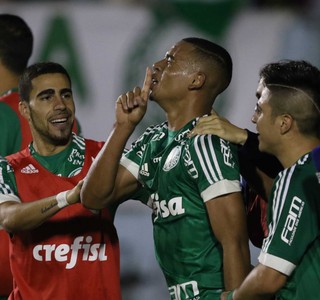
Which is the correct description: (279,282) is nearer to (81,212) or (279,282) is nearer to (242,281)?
(242,281)

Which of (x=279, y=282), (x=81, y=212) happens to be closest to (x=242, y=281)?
(x=279, y=282)

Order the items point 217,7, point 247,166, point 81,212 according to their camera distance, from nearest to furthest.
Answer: point 247,166
point 81,212
point 217,7

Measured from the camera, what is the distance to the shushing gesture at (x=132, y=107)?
14.3ft

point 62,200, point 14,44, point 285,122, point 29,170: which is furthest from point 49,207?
point 14,44

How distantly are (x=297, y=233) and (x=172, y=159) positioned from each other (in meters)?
0.77

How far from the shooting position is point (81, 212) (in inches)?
192

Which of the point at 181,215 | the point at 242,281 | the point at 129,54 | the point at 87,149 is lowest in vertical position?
the point at 242,281

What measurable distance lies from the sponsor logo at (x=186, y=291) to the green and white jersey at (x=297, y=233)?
1.67ft

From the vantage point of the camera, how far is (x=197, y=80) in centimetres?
458

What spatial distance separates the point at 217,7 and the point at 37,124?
3062 mm

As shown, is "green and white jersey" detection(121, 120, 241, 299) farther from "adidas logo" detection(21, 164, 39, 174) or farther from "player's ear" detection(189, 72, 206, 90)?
"adidas logo" detection(21, 164, 39, 174)

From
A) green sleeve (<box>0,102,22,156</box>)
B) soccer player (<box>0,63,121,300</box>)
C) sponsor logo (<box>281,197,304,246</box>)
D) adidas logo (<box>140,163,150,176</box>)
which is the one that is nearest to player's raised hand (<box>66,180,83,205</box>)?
soccer player (<box>0,63,121,300</box>)

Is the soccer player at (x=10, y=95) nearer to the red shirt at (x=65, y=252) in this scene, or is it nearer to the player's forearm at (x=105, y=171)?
the red shirt at (x=65, y=252)

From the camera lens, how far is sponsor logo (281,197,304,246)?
12.5 feet
